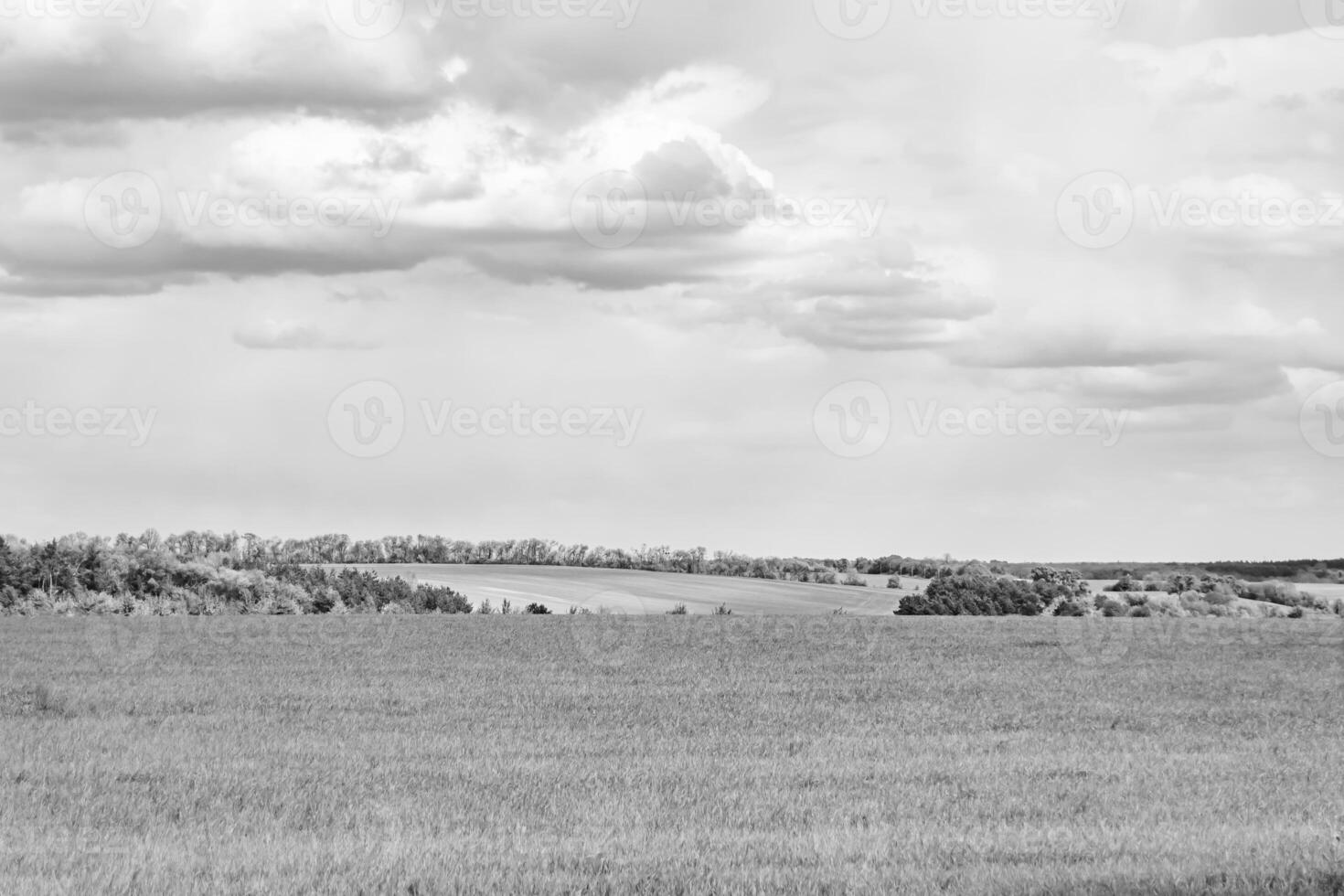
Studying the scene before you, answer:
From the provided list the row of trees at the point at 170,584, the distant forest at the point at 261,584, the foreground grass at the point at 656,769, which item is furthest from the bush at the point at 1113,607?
the row of trees at the point at 170,584

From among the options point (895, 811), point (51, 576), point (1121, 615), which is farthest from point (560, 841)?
point (1121, 615)

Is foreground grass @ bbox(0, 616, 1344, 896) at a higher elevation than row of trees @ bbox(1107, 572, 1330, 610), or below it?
below

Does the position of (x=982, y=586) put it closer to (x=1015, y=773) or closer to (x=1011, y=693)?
(x=1011, y=693)

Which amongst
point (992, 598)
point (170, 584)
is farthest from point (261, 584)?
point (992, 598)

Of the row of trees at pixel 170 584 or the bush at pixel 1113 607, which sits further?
the bush at pixel 1113 607

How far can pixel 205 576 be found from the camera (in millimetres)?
54625

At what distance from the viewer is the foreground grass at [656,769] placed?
9859 mm

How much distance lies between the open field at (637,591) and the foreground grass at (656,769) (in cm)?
2458

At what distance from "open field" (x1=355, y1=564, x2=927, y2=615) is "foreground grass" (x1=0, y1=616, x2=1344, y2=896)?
2458cm

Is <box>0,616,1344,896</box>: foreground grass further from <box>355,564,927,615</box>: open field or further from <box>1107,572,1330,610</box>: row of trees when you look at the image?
<box>1107,572,1330,610</box>: row of trees

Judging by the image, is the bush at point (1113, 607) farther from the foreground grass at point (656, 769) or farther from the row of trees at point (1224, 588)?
the foreground grass at point (656, 769)

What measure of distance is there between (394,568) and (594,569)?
487 inches

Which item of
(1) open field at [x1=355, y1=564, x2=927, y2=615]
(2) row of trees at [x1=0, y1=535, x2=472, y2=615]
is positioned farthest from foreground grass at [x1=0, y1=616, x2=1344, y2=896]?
(1) open field at [x1=355, y1=564, x2=927, y2=615]

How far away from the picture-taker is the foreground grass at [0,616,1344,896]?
32.3ft
